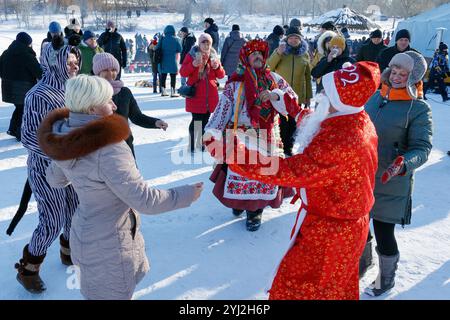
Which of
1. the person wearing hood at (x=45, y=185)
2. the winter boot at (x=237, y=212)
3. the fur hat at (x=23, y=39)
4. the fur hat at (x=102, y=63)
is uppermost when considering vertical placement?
the fur hat at (x=23, y=39)

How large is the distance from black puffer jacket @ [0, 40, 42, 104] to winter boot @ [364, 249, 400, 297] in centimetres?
546

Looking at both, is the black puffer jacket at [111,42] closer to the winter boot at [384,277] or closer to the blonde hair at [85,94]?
the blonde hair at [85,94]

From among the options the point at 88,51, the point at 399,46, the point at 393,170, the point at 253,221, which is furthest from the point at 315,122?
the point at 88,51

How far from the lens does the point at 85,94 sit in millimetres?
1932

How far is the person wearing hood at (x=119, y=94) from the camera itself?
10.8ft

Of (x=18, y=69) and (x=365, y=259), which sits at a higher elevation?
(x=18, y=69)

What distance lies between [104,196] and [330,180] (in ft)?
3.45

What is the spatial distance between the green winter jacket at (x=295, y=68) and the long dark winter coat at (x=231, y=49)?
3.36 meters

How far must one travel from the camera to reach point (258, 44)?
359 cm

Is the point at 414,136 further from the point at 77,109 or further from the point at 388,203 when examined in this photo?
the point at 77,109

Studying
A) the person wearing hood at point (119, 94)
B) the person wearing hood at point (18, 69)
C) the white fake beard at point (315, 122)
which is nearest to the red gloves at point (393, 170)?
the white fake beard at point (315, 122)

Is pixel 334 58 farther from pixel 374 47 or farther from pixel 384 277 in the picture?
pixel 384 277
